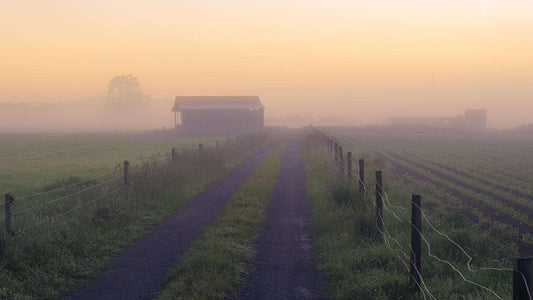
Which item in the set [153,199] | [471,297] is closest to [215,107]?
[153,199]

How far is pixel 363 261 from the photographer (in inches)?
285

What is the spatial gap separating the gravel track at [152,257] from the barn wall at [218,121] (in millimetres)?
52063

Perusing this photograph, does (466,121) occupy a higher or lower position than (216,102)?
lower

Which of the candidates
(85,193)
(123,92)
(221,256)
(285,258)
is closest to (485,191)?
(285,258)

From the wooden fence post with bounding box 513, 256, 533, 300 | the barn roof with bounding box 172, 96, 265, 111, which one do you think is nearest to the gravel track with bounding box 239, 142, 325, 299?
the wooden fence post with bounding box 513, 256, 533, 300

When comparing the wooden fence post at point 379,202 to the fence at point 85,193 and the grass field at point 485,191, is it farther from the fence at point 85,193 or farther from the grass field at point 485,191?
the fence at point 85,193

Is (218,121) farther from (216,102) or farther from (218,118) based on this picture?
(216,102)

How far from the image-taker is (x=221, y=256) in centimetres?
775

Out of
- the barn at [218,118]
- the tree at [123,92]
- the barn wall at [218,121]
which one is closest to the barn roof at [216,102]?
the barn at [218,118]

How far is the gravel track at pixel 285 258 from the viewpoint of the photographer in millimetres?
6441

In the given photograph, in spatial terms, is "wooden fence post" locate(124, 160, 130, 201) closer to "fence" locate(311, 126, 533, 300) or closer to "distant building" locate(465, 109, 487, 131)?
"fence" locate(311, 126, 533, 300)

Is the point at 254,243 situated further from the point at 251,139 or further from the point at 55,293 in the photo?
the point at 251,139

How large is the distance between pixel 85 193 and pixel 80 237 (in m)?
5.80

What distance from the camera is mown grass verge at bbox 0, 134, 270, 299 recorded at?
22.3ft
